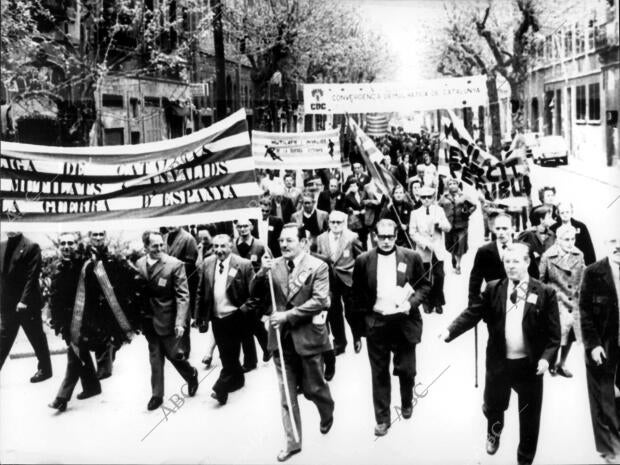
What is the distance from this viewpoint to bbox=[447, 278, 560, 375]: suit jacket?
678 cm

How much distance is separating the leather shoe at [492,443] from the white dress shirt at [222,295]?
281 centimetres

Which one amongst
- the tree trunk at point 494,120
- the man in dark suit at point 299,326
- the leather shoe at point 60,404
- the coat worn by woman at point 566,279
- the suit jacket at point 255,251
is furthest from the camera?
the tree trunk at point 494,120

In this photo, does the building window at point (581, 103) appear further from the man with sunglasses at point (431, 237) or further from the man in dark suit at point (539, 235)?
the man in dark suit at point (539, 235)

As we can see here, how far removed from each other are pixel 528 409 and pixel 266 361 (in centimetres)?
320

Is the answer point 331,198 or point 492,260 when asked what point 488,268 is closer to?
point 492,260

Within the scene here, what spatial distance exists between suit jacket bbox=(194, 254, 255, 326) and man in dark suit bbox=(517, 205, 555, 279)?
2908 mm

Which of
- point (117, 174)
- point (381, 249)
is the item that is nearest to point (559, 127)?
point (381, 249)

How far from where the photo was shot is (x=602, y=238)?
876 cm

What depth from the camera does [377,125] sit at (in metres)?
14.1

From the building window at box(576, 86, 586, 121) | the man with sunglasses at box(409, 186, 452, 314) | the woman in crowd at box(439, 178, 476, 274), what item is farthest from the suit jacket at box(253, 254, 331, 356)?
the building window at box(576, 86, 586, 121)

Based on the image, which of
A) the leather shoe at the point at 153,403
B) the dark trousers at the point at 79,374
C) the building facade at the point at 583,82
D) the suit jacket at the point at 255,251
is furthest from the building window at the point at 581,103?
the dark trousers at the point at 79,374

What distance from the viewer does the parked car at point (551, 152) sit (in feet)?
35.9

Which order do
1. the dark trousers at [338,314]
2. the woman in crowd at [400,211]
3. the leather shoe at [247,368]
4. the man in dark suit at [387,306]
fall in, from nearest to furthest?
the man in dark suit at [387,306]
the leather shoe at [247,368]
the dark trousers at [338,314]
the woman in crowd at [400,211]

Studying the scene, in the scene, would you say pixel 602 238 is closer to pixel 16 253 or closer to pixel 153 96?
pixel 16 253
